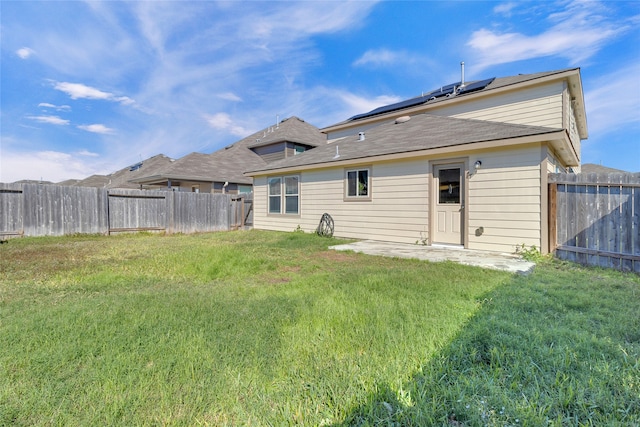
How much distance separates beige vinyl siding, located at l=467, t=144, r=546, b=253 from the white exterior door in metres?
0.32

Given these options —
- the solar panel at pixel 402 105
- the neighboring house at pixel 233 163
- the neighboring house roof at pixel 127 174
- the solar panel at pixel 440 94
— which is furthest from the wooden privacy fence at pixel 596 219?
the neighboring house roof at pixel 127 174

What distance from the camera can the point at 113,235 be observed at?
10.6 meters

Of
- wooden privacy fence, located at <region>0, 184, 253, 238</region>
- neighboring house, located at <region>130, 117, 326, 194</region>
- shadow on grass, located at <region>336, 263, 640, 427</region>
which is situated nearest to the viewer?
shadow on grass, located at <region>336, 263, 640, 427</region>

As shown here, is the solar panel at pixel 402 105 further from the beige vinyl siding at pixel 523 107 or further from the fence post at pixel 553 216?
the fence post at pixel 553 216

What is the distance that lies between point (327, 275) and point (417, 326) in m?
2.12

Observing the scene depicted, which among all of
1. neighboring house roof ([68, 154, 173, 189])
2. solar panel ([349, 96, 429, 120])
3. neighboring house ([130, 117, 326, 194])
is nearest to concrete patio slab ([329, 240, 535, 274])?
solar panel ([349, 96, 429, 120])

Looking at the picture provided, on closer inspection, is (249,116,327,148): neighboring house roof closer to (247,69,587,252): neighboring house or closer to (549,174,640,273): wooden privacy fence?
(247,69,587,252): neighboring house

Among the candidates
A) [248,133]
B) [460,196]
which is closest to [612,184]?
[460,196]

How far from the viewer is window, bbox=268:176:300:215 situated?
36.6 feet

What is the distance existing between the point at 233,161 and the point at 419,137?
14.1 meters

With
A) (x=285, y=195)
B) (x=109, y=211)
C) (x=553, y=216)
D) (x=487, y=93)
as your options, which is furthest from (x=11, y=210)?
(x=487, y=93)

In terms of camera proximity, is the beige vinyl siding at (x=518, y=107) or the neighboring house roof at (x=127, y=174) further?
the neighboring house roof at (x=127, y=174)

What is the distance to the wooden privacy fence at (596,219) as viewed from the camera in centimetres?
481

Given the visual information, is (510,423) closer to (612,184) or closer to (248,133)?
(612,184)
